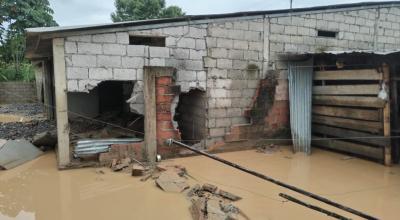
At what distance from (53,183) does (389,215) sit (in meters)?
5.86

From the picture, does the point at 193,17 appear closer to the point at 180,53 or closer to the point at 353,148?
the point at 180,53

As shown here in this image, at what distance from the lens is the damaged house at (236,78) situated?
7.16 metres

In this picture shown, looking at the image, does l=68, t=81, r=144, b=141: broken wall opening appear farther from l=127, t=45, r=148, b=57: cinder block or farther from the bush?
the bush

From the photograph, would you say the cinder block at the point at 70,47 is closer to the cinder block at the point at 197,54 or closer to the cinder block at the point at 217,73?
the cinder block at the point at 197,54

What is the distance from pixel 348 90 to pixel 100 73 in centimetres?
609

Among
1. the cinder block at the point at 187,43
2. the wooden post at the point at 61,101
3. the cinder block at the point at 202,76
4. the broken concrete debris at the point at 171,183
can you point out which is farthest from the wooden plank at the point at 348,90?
the wooden post at the point at 61,101

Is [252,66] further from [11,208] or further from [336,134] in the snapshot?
[11,208]

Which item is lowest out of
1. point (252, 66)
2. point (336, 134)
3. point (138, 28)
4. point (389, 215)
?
point (389, 215)

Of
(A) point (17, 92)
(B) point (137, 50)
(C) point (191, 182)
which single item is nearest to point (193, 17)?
(B) point (137, 50)

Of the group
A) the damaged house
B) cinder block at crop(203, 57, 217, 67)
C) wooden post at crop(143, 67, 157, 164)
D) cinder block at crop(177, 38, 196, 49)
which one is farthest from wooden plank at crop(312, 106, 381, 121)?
wooden post at crop(143, 67, 157, 164)

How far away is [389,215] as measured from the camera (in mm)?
4891

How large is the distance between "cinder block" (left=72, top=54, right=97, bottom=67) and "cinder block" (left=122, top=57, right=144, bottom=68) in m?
0.66

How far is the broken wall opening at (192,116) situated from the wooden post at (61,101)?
3169 millimetres

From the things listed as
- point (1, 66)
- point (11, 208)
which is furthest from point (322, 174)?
point (1, 66)
